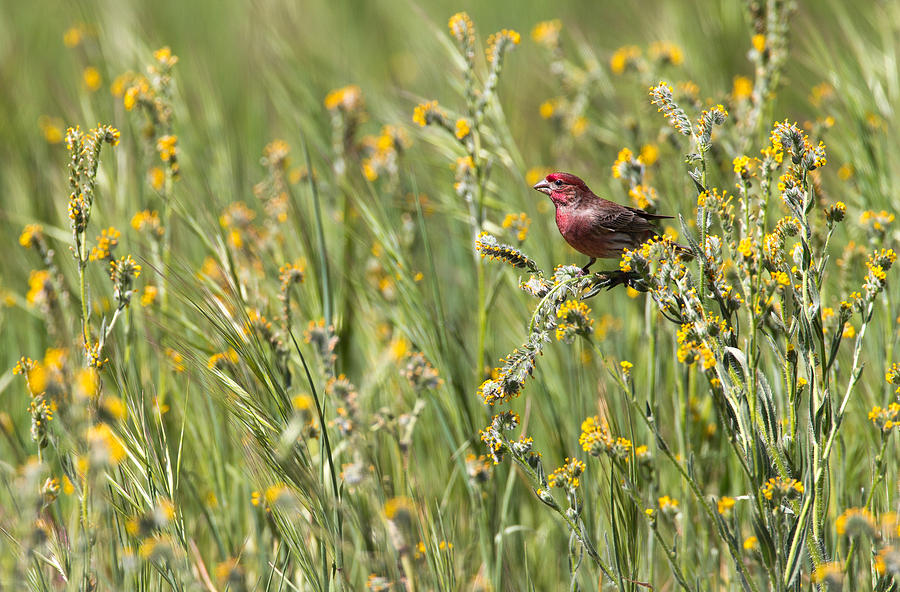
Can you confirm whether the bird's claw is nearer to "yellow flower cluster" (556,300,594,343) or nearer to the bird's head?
"yellow flower cluster" (556,300,594,343)

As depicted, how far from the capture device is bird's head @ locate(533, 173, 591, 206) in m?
1.58

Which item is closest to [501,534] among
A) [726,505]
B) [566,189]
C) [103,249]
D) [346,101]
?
[726,505]

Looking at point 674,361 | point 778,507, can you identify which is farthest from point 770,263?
point 674,361

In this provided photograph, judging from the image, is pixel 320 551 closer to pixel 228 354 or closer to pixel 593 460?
pixel 228 354

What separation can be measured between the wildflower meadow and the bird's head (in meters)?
0.18

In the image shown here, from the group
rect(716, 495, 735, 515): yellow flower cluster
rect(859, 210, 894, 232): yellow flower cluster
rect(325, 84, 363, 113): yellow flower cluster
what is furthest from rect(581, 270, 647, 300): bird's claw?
rect(325, 84, 363, 113): yellow flower cluster

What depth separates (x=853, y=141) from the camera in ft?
7.13

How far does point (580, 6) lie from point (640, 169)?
3.37 m

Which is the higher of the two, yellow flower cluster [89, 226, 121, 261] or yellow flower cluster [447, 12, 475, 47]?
yellow flower cluster [447, 12, 475, 47]

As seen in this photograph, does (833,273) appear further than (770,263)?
Yes

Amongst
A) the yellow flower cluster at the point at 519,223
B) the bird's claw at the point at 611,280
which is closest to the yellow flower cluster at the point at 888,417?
the bird's claw at the point at 611,280

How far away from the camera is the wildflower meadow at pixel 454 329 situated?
1.28m

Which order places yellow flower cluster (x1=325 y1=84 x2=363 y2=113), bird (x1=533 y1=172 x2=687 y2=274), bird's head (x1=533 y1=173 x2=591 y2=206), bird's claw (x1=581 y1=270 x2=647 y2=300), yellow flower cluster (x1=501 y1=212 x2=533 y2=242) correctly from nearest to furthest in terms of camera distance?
1. bird's claw (x1=581 y1=270 x2=647 y2=300)
2. bird (x1=533 y1=172 x2=687 y2=274)
3. bird's head (x1=533 y1=173 x2=591 y2=206)
4. yellow flower cluster (x1=501 y1=212 x2=533 y2=242)
5. yellow flower cluster (x1=325 y1=84 x2=363 y2=113)

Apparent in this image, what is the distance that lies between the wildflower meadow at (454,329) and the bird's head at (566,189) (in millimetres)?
182
